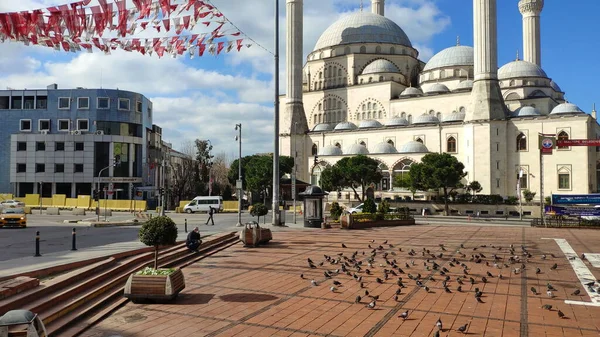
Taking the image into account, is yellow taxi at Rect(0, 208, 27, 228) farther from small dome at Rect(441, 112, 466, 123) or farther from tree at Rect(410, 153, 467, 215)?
small dome at Rect(441, 112, 466, 123)

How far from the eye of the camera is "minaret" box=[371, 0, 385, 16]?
263 ft

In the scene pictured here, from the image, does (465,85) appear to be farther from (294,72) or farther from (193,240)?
(193,240)

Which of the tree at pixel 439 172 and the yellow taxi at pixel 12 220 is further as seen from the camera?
the tree at pixel 439 172

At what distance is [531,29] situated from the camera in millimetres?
60906

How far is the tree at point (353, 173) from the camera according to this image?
50.3m

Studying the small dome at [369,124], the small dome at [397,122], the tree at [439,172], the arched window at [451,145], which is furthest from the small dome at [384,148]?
the tree at [439,172]

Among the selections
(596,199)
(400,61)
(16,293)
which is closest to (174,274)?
(16,293)

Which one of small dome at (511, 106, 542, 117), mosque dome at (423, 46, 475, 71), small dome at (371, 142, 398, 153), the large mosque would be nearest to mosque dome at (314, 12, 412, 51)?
the large mosque

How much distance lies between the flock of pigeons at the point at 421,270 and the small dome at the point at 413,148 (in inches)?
1618

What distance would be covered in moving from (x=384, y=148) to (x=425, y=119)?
643 centimetres

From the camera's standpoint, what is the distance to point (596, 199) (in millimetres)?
27938

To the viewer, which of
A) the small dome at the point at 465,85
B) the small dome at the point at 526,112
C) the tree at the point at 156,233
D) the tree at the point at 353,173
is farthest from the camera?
the small dome at the point at 465,85

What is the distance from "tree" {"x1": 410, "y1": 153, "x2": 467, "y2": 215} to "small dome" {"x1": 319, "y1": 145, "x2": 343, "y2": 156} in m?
18.1

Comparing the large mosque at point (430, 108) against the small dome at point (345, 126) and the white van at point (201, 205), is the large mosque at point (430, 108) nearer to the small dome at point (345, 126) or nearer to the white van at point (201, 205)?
the small dome at point (345, 126)
